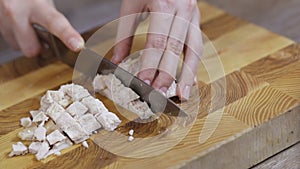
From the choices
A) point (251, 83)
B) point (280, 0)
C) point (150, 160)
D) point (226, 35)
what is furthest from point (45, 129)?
point (280, 0)

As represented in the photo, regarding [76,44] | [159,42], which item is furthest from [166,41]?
[76,44]

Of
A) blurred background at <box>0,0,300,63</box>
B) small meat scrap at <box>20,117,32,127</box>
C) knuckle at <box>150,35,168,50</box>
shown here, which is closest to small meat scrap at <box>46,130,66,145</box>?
small meat scrap at <box>20,117,32,127</box>

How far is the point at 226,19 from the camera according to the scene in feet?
5.57

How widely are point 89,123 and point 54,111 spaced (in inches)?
3.5

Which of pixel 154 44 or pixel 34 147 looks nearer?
pixel 34 147

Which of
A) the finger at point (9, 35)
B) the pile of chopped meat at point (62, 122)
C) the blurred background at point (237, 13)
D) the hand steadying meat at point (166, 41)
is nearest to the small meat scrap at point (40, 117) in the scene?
the pile of chopped meat at point (62, 122)

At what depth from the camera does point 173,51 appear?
138 centimetres

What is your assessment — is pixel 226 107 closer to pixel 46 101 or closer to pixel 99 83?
pixel 99 83

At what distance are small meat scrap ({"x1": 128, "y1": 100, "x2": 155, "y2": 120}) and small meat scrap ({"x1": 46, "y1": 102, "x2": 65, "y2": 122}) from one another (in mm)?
158

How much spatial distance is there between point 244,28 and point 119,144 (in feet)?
2.01

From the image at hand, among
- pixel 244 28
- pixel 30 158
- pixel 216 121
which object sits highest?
pixel 244 28

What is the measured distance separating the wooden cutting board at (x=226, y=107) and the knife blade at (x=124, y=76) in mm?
30

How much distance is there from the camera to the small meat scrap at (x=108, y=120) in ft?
4.13

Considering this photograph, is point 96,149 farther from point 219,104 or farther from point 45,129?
point 219,104
